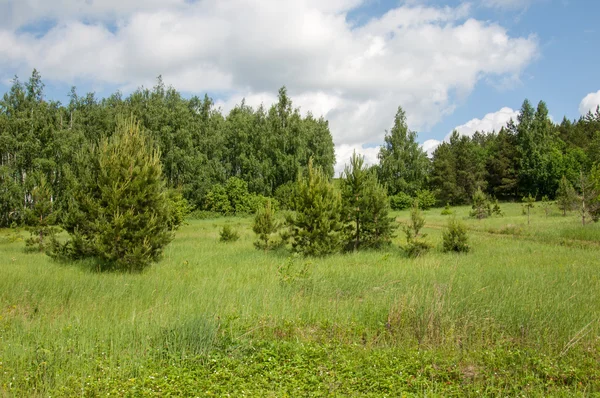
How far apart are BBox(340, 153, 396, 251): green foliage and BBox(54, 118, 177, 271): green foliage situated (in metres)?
8.10

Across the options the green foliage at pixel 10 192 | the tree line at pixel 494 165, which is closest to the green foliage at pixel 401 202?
the tree line at pixel 494 165

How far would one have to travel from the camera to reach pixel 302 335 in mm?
6539

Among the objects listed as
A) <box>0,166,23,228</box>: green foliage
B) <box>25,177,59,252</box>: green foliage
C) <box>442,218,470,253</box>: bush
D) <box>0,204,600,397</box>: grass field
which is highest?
<box>0,166,23,228</box>: green foliage

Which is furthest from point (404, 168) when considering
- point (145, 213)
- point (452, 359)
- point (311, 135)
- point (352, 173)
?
point (452, 359)

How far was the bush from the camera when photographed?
16.8m

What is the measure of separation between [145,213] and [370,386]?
1039 cm

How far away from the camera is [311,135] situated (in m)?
58.5

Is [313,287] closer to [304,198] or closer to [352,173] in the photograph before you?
[304,198]

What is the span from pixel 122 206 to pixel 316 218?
7397 millimetres

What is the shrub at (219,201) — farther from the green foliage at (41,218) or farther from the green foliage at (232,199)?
the green foliage at (41,218)

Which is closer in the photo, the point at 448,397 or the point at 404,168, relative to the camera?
the point at 448,397

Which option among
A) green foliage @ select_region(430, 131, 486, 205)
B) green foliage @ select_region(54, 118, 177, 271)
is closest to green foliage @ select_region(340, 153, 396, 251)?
green foliage @ select_region(54, 118, 177, 271)

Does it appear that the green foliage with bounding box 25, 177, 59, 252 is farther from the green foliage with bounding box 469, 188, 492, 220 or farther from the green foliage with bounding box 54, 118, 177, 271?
the green foliage with bounding box 469, 188, 492, 220

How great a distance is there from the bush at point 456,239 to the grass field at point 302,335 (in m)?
5.90
